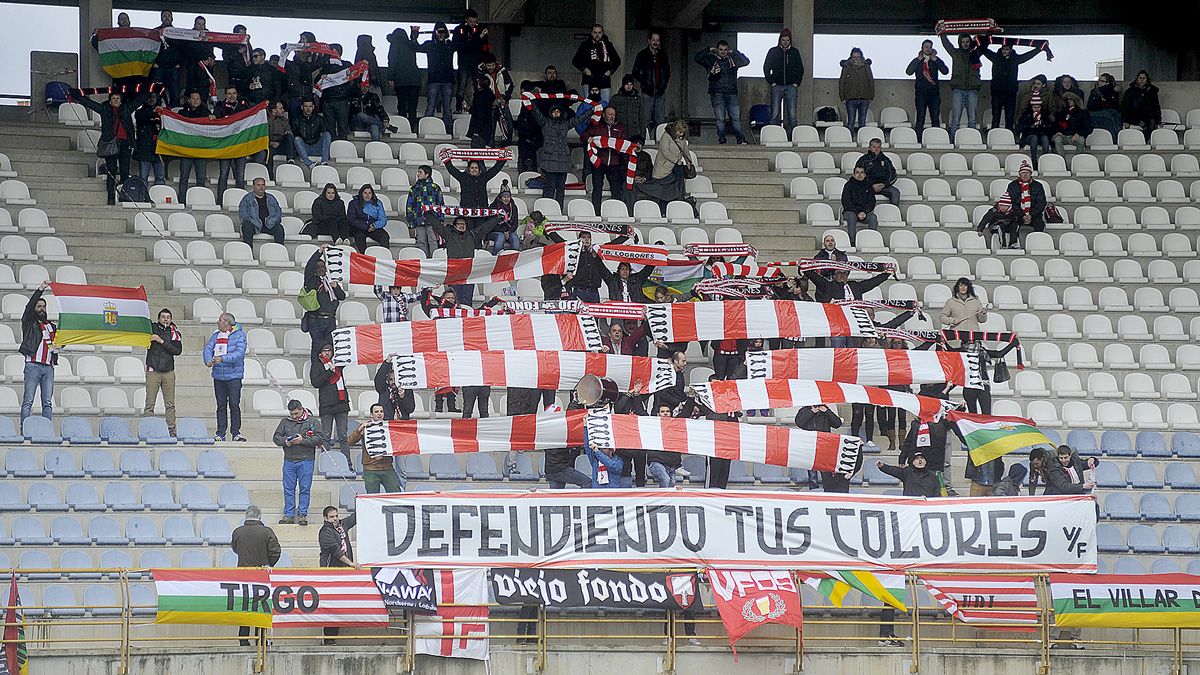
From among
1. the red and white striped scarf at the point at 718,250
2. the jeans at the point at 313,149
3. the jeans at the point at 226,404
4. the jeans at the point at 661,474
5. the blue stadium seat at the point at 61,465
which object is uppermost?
the jeans at the point at 313,149

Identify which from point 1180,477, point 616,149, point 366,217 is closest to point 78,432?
point 366,217

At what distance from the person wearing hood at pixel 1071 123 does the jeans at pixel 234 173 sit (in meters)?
12.8

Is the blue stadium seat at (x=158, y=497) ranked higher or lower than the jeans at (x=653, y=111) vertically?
lower

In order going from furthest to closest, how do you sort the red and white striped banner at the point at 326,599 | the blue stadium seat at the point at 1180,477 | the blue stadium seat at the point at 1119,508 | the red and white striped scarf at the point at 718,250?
the red and white striped scarf at the point at 718,250 → the blue stadium seat at the point at 1180,477 → the blue stadium seat at the point at 1119,508 → the red and white striped banner at the point at 326,599

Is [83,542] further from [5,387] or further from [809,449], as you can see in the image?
[809,449]

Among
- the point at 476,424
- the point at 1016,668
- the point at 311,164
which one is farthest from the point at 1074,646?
the point at 311,164

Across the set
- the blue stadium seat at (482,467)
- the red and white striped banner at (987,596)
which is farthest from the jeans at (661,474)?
the red and white striped banner at (987,596)

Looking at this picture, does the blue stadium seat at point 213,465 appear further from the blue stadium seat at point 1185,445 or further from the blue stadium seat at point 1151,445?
the blue stadium seat at point 1185,445

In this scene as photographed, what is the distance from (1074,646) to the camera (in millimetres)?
16922

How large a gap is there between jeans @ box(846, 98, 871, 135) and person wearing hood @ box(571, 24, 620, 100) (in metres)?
4.03

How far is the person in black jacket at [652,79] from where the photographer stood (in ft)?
91.1

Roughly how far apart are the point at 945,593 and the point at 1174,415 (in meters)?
7.28

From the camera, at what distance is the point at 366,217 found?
2394 cm

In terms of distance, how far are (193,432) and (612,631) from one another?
19.8 ft
